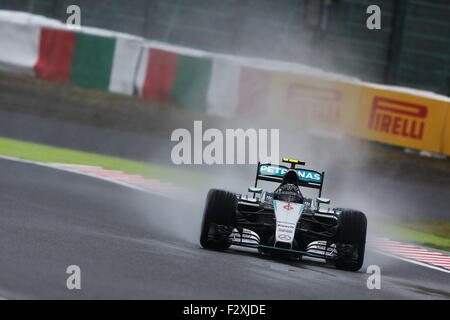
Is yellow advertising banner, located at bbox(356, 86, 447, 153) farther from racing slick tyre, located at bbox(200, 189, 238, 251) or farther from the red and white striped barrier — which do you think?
→ racing slick tyre, located at bbox(200, 189, 238, 251)

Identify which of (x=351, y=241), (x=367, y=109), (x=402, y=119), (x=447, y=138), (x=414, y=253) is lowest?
(x=414, y=253)

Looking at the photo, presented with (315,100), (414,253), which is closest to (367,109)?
(315,100)

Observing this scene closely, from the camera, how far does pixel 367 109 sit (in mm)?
22703

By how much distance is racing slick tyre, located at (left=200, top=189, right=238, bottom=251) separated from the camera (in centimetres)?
1112

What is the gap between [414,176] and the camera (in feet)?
69.1

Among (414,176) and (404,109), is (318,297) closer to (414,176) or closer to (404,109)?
(414,176)

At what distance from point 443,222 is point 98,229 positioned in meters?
7.27

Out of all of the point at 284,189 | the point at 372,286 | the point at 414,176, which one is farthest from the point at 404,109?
the point at 372,286

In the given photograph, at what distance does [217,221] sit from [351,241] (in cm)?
138

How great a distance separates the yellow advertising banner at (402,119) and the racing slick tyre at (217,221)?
11541 millimetres

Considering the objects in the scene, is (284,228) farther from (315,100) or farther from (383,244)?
(315,100)

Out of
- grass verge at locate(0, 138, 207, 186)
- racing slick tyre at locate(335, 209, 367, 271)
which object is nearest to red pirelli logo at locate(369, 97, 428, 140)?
grass verge at locate(0, 138, 207, 186)

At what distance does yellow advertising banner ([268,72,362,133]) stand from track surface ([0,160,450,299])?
28.4 ft

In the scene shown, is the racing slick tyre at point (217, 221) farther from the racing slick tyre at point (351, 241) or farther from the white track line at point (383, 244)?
the white track line at point (383, 244)
